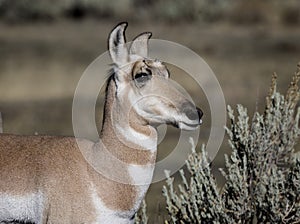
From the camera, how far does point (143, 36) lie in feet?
22.9

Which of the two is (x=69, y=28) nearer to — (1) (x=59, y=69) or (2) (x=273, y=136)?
(1) (x=59, y=69)

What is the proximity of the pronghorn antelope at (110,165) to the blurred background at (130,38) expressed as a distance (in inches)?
314

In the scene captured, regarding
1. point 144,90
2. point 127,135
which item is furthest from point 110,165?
point 144,90

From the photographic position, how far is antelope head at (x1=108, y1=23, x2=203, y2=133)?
636 centimetres

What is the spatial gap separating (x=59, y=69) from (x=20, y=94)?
233 centimetres

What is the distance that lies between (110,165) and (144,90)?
502 mm

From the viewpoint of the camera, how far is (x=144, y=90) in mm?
6488

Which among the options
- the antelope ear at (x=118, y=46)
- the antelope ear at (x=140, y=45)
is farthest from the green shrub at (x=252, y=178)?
the antelope ear at (x=118, y=46)

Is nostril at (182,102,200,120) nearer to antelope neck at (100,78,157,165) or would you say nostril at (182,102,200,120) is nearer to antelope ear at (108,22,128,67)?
antelope neck at (100,78,157,165)

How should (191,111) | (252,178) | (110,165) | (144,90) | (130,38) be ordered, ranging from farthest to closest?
(130,38), (252,178), (110,165), (144,90), (191,111)

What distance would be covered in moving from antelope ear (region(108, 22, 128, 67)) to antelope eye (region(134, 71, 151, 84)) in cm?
12

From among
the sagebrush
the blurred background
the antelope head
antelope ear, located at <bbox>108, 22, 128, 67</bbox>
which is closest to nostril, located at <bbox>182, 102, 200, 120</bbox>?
the antelope head

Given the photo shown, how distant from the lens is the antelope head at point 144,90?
6355mm

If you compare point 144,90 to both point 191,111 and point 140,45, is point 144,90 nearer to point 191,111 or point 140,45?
point 191,111
